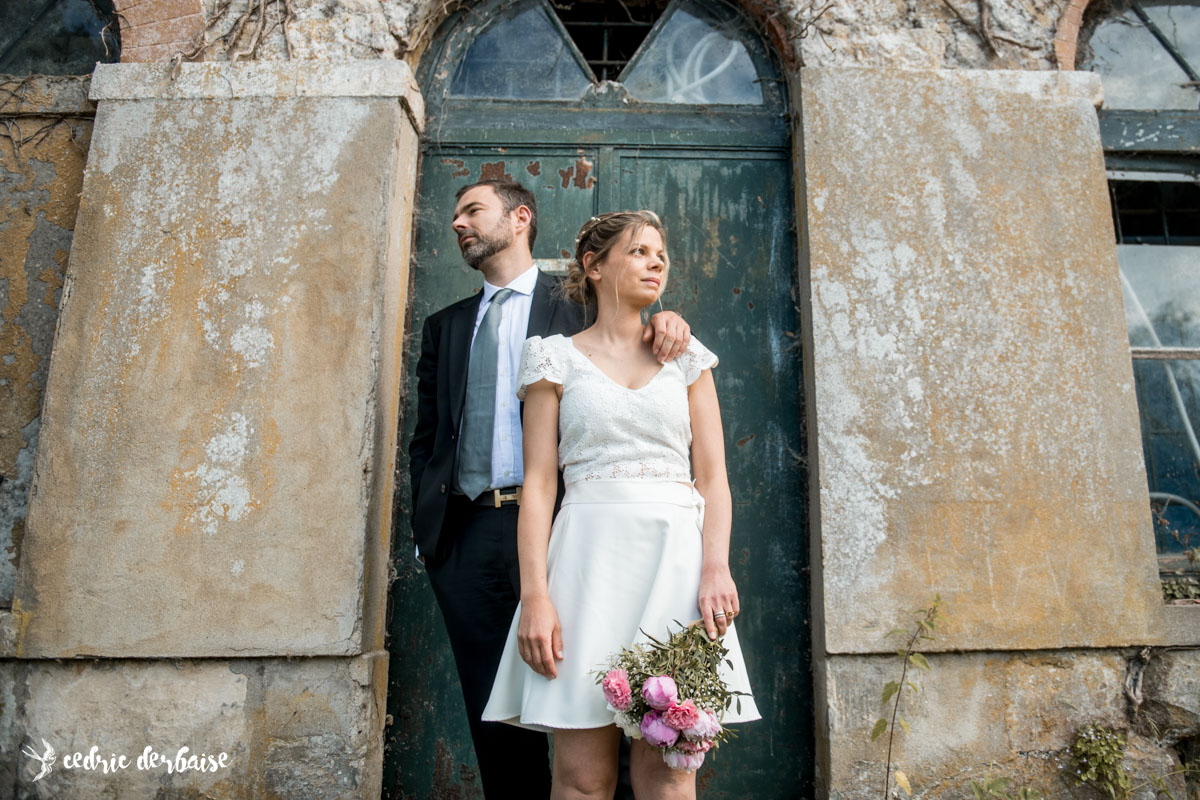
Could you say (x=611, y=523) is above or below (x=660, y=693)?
above

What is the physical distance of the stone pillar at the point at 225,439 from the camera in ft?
9.52

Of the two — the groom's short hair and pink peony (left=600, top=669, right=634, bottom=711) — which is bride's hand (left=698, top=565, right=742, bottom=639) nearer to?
pink peony (left=600, top=669, right=634, bottom=711)

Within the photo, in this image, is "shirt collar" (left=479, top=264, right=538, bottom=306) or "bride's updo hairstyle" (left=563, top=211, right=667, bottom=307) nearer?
"bride's updo hairstyle" (left=563, top=211, right=667, bottom=307)

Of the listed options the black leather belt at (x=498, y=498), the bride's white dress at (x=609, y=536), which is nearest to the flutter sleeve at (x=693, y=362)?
the bride's white dress at (x=609, y=536)

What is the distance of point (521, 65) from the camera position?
12.7 ft

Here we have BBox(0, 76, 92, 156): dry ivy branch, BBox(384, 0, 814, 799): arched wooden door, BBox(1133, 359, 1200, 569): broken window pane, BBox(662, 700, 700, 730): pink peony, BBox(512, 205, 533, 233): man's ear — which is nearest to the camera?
BBox(662, 700, 700, 730): pink peony

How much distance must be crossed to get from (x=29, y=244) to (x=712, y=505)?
3008 mm

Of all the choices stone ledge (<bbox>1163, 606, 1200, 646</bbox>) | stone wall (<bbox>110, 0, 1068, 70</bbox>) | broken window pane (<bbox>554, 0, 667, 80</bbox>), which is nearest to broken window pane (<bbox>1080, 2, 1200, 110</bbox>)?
stone wall (<bbox>110, 0, 1068, 70</bbox>)

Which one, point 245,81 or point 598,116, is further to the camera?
point 598,116

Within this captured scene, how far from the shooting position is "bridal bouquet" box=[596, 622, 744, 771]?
1865mm

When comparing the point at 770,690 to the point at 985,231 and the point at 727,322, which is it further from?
the point at 985,231

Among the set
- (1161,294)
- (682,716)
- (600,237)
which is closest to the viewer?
(682,716)

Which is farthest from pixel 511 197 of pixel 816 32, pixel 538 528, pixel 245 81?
pixel 816 32

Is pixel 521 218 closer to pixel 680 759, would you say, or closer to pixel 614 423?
pixel 614 423
